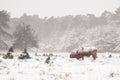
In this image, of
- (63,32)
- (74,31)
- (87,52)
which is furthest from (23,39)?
(63,32)

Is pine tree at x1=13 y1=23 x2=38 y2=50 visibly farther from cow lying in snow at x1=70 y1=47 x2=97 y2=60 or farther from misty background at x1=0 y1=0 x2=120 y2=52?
cow lying in snow at x1=70 y1=47 x2=97 y2=60

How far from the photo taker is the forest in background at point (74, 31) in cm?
6526

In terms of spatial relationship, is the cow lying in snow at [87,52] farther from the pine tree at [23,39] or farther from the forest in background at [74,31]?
the forest in background at [74,31]

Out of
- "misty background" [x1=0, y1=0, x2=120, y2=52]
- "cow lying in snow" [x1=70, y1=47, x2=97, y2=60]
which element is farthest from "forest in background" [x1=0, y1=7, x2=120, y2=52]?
"cow lying in snow" [x1=70, y1=47, x2=97, y2=60]

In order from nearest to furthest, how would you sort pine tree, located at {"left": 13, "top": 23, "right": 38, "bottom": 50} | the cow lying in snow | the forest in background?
the cow lying in snow
pine tree, located at {"left": 13, "top": 23, "right": 38, "bottom": 50}
the forest in background

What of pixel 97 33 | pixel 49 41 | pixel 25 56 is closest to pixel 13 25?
pixel 49 41

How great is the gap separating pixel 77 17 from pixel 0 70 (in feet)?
268

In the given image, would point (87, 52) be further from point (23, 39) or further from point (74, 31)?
point (74, 31)

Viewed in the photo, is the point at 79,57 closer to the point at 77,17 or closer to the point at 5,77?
the point at 5,77

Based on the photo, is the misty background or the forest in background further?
the forest in background

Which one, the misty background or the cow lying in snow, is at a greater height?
the misty background

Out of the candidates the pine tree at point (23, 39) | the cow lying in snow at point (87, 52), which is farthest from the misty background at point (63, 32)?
the cow lying in snow at point (87, 52)

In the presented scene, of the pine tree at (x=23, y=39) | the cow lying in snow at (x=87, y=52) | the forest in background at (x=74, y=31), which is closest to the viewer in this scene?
the cow lying in snow at (x=87, y=52)

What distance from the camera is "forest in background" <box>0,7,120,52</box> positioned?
65.3 m
